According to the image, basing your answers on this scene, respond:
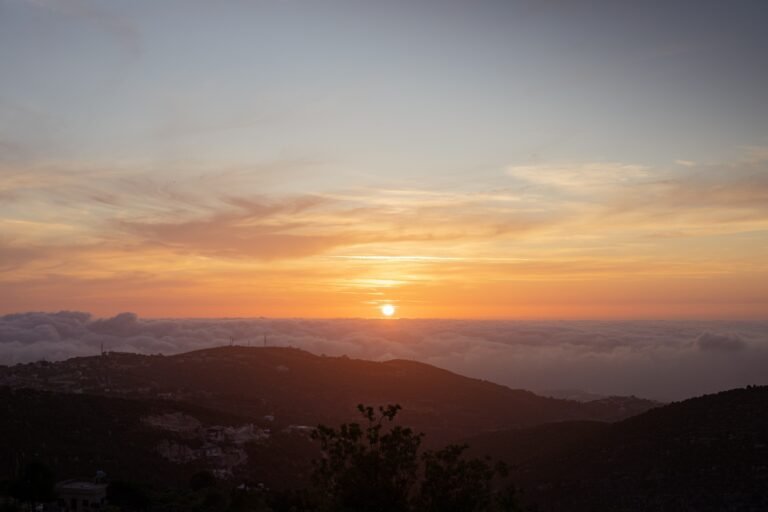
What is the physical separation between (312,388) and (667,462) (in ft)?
351

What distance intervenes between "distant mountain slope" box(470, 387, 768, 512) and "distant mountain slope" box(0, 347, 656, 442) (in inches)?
1777

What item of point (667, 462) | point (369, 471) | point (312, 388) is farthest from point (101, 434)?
point (312, 388)

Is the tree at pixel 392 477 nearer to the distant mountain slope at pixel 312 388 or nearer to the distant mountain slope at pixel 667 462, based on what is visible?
the distant mountain slope at pixel 667 462

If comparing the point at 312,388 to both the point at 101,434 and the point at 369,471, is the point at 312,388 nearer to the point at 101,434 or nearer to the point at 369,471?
the point at 101,434

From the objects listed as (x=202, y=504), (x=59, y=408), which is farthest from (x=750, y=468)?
(x=59, y=408)

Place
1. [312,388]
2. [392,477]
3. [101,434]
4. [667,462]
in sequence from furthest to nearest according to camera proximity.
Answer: [312,388] → [101,434] → [667,462] → [392,477]

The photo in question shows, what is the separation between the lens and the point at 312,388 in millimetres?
160000

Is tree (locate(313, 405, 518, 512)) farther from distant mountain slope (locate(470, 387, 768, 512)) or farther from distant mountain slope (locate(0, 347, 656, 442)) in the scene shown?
distant mountain slope (locate(0, 347, 656, 442))

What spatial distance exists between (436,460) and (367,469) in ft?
10.3

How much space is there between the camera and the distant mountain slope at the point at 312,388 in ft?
449

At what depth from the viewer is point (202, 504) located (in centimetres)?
5138

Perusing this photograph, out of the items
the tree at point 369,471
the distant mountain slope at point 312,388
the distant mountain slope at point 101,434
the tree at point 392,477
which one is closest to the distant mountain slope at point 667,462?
the tree at point 392,477

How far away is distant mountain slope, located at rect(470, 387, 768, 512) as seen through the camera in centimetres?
5506

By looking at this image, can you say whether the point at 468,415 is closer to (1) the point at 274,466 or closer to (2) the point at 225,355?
(1) the point at 274,466
